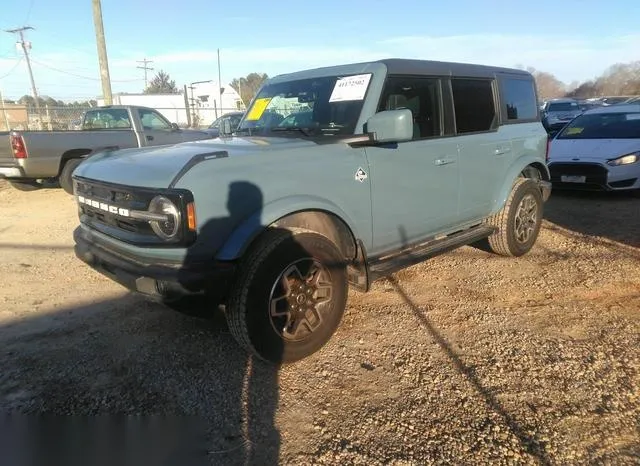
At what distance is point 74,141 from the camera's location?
8.97m

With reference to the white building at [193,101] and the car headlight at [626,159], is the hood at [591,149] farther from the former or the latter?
the white building at [193,101]

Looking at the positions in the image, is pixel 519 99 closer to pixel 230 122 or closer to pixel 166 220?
pixel 230 122

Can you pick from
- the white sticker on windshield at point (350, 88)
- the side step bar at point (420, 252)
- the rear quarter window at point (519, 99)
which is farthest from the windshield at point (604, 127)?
the white sticker on windshield at point (350, 88)

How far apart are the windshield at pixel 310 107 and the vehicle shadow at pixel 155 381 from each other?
45.4 inches

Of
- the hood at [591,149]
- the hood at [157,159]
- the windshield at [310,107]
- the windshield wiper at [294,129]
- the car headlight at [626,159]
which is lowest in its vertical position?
the car headlight at [626,159]

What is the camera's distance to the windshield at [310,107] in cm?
382

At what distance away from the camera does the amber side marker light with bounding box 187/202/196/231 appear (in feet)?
9.05

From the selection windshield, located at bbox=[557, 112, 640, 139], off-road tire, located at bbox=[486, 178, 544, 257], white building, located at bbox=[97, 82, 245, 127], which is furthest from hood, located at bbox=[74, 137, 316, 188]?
white building, located at bbox=[97, 82, 245, 127]

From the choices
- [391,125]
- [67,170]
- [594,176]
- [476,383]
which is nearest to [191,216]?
[391,125]

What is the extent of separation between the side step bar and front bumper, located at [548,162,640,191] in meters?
4.58

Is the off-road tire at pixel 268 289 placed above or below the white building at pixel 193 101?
below

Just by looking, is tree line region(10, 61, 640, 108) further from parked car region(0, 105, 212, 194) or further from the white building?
parked car region(0, 105, 212, 194)

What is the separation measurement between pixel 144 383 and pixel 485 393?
6.96ft

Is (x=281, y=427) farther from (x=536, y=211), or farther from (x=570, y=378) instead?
(x=536, y=211)
